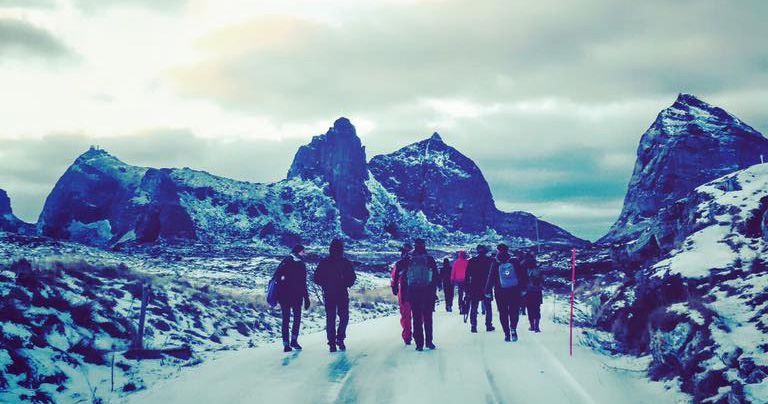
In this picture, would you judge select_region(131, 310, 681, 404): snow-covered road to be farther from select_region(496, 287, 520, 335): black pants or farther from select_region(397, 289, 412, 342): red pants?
select_region(496, 287, 520, 335): black pants

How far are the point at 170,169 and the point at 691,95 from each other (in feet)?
563

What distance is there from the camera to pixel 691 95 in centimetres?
17150

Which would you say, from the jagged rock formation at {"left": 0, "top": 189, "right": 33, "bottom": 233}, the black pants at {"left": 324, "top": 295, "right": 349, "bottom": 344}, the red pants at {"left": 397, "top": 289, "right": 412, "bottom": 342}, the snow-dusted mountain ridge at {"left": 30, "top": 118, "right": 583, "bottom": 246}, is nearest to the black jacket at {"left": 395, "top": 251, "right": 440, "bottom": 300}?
the red pants at {"left": 397, "top": 289, "right": 412, "bottom": 342}

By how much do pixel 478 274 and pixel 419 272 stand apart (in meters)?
3.78

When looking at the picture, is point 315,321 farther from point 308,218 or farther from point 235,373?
point 308,218

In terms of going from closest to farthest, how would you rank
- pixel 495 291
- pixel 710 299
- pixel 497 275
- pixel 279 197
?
pixel 710 299 → pixel 495 291 → pixel 497 275 → pixel 279 197

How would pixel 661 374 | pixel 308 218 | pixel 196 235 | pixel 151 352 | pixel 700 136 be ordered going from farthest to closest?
pixel 308 218 → pixel 700 136 → pixel 196 235 → pixel 151 352 → pixel 661 374

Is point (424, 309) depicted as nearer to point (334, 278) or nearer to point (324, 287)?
point (334, 278)

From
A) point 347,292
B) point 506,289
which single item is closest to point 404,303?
point 347,292

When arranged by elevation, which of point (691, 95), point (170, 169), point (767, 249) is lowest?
point (767, 249)

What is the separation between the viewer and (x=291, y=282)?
10.6 m

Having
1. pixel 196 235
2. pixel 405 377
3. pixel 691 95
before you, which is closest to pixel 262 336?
pixel 405 377

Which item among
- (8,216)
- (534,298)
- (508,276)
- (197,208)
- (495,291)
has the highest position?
(197,208)

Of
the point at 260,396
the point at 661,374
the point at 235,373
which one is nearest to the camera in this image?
the point at 260,396
